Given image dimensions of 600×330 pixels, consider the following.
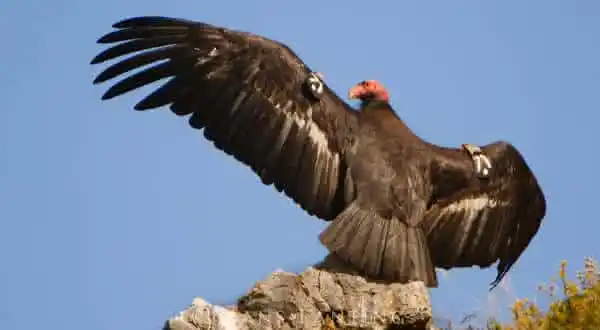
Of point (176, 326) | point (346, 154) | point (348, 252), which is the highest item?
point (346, 154)

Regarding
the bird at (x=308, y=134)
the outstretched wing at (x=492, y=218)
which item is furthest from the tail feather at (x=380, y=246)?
the outstretched wing at (x=492, y=218)

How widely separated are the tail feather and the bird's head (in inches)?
52.0

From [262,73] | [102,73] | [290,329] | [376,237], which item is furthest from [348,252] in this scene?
[102,73]

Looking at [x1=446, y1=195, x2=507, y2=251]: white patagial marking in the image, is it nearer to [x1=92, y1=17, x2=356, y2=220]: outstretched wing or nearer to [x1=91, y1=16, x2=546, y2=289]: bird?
[x1=91, y1=16, x2=546, y2=289]: bird

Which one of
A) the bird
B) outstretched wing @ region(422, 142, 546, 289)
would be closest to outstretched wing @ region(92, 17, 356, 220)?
the bird

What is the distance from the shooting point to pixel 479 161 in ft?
43.2

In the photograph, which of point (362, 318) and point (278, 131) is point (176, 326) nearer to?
point (362, 318)

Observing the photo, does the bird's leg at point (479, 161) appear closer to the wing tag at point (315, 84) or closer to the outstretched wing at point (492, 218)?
the outstretched wing at point (492, 218)

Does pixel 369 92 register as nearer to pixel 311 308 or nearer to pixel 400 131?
pixel 400 131

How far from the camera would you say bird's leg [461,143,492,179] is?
518 inches

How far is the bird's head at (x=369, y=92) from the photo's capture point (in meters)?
13.3

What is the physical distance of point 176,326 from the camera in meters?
10.8

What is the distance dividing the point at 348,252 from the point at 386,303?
2.72ft

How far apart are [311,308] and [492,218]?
9.64ft
